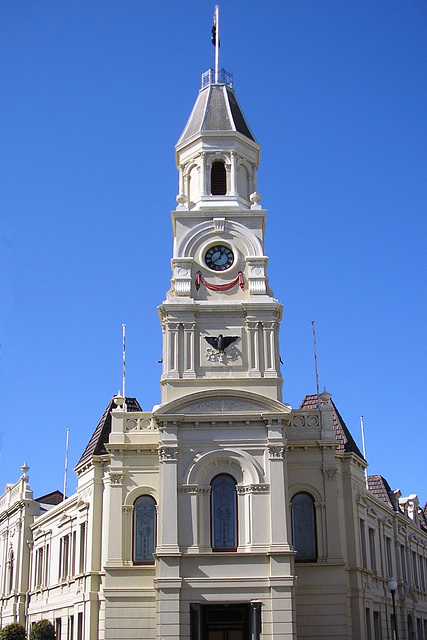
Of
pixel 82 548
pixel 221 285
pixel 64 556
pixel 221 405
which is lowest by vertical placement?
pixel 82 548

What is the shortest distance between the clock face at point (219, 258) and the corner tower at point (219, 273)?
0.05m

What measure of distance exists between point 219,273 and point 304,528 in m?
13.8

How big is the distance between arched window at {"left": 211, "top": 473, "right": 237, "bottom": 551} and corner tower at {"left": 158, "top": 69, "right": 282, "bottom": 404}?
4.56 m

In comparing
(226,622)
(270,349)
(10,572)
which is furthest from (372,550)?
Result: (10,572)

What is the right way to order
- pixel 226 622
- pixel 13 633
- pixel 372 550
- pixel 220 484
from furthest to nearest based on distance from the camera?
pixel 13 633, pixel 372 550, pixel 220 484, pixel 226 622

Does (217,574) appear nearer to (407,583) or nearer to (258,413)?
(258,413)

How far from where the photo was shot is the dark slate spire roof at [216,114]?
1929 inches

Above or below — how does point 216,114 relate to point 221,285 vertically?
above

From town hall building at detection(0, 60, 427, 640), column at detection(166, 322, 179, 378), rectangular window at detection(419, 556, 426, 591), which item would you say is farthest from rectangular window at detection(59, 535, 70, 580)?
rectangular window at detection(419, 556, 426, 591)

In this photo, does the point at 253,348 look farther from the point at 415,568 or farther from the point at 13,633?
the point at 415,568

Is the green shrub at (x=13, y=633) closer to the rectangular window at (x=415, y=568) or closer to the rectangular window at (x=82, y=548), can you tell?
the rectangular window at (x=82, y=548)

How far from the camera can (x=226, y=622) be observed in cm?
4016

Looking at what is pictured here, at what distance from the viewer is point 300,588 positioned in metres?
42.8

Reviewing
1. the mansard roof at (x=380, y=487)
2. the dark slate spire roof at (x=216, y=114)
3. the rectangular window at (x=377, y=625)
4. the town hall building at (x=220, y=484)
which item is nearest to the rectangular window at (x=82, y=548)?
the town hall building at (x=220, y=484)
